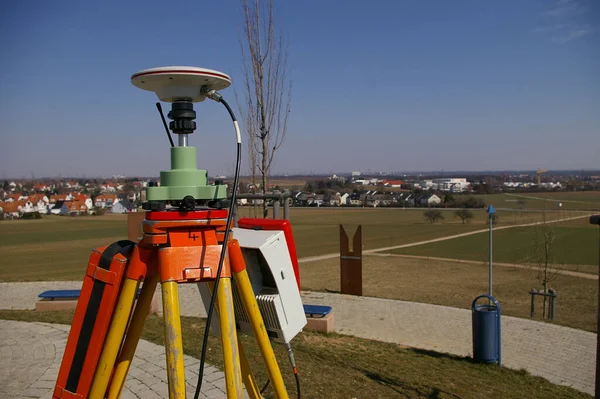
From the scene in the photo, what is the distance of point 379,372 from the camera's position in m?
6.23

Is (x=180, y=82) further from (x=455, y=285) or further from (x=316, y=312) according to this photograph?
(x=455, y=285)

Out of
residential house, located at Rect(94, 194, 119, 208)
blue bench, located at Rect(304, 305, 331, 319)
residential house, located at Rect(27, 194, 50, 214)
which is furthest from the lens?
residential house, located at Rect(27, 194, 50, 214)

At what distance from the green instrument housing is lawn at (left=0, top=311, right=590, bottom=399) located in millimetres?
2996

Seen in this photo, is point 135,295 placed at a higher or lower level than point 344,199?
higher

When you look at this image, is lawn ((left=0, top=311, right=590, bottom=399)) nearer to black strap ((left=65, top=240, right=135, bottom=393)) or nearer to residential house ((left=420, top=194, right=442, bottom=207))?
black strap ((left=65, top=240, right=135, bottom=393))

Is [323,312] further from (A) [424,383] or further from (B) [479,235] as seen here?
(B) [479,235]

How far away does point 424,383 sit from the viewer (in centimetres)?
600

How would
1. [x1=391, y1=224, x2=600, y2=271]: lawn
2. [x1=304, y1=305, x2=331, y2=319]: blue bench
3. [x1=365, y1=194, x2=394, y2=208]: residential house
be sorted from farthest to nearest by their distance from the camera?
[x1=365, y1=194, x2=394, y2=208]: residential house, [x1=391, y1=224, x2=600, y2=271]: lawn, [x1=304, y1=305, x2=331, y2=319]: blue bench

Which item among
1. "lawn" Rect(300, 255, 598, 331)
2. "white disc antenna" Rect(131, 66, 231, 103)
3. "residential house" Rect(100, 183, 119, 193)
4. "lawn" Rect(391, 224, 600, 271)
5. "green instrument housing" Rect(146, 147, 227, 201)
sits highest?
"white disc antenna" Rect(131, 66, 231, 103)

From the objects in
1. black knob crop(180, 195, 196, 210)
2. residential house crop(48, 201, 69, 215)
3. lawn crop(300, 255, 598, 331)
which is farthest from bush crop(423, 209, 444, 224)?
black knob crop(180, 195, 196, 210)

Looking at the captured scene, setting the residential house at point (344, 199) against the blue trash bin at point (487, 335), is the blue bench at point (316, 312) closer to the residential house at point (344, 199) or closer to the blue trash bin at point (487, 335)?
the blue trash bin at point (487, 335)

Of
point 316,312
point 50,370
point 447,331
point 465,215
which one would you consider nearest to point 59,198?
point 465,215

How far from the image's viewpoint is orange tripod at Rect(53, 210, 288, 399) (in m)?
2.47

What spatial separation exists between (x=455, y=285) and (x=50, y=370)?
50.4 feet
